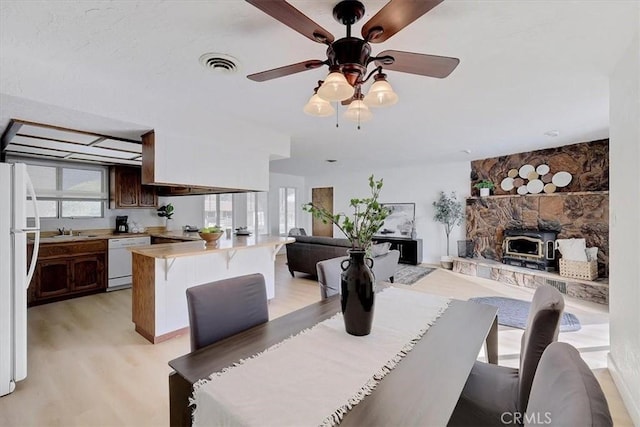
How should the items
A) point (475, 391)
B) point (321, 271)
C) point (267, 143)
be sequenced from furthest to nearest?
point (267, 143), point (321, 271), point (475, 391)

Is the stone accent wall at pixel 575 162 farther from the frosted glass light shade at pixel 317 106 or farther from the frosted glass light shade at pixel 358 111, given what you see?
the frosted glass light shade at pixel 317 106

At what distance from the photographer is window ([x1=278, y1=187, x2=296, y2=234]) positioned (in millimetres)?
8414

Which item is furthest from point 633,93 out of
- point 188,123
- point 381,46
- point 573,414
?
point 188,123

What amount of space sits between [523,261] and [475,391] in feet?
15.5

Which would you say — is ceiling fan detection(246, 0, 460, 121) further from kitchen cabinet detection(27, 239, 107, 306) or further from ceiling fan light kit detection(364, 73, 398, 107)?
kitchen cabinet detection(27, 239, 107, 306)

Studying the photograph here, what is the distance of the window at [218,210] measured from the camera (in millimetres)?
6984

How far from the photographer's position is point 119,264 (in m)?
4.51

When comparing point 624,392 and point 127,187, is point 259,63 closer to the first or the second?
point 624,392

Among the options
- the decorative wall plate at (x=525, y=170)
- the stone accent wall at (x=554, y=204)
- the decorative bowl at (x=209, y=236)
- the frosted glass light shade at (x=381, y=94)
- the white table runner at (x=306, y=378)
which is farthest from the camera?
the decorative wall plate at (x=525, y=170)

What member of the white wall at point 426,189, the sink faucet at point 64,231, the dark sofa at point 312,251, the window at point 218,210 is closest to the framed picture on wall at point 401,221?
the white wall at point 426,189

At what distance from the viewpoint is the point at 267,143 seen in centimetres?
371

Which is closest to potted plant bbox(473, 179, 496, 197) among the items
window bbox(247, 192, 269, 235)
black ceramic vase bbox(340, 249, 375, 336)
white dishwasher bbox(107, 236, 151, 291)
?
window bbox(247, 192, 269, 235)

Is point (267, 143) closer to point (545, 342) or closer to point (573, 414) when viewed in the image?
point (545, 342)

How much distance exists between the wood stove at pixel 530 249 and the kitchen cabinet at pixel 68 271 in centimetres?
680
